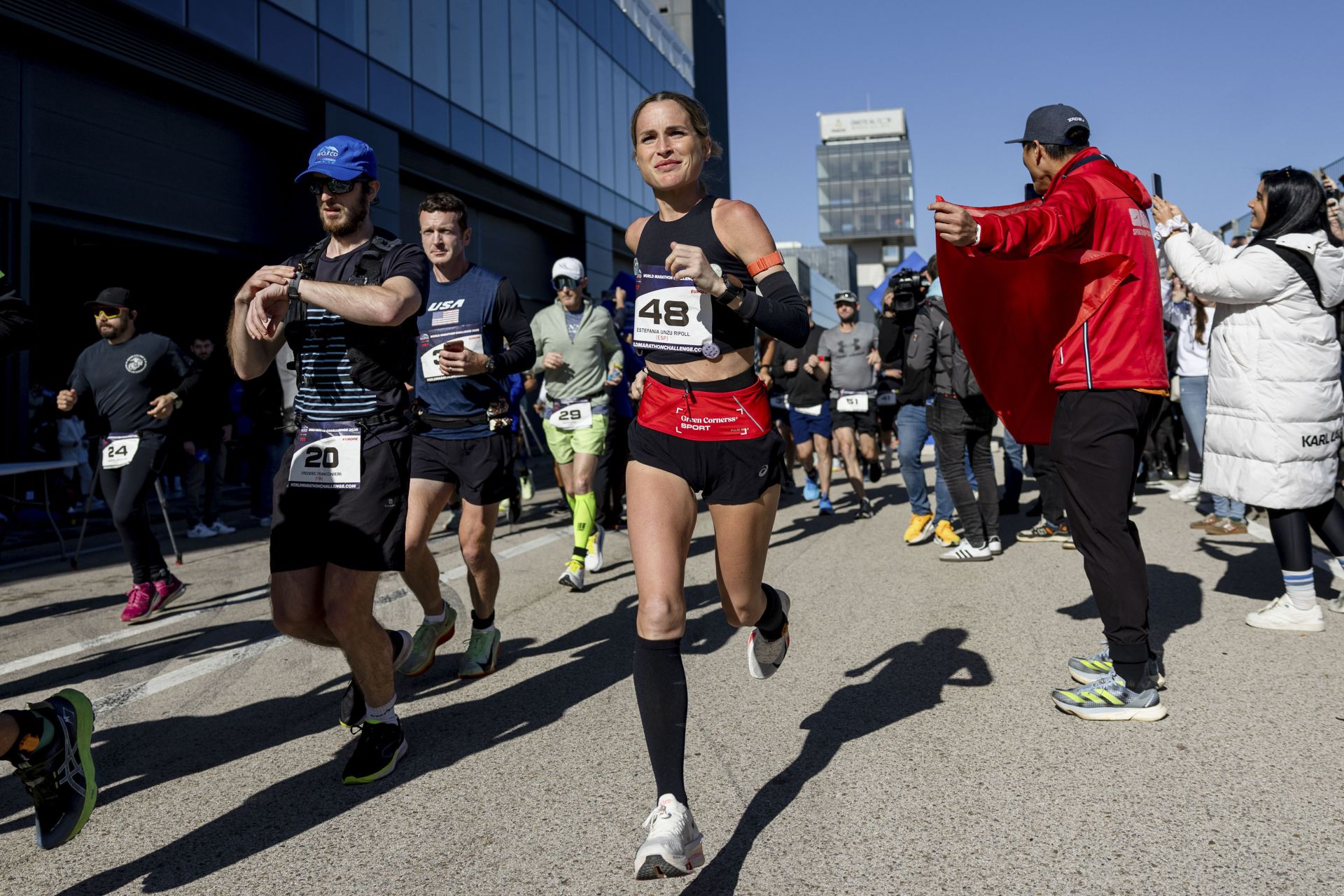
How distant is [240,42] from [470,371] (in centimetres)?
1338

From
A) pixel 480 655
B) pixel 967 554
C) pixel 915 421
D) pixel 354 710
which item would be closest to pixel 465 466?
pixel 480 655

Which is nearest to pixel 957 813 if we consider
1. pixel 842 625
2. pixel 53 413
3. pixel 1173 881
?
pixel 1173 881

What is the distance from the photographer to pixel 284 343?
3.75 meters

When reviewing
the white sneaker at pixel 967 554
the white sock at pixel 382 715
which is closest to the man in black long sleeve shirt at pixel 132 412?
the white sock at pixel 382 715

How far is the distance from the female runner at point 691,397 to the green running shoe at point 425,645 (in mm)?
1830

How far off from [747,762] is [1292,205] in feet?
12.2

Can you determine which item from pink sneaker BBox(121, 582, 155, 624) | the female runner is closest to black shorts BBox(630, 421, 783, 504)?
the female runner

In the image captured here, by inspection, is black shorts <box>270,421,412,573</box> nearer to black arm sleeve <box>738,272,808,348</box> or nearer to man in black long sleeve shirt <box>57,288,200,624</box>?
black arm sleeve <box>738,272,808,348</box>

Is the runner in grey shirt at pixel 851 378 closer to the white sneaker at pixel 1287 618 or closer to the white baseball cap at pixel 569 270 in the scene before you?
the white baseball cap at pixel 569 270

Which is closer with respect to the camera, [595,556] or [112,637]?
[112,637]

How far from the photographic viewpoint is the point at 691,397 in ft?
10.6

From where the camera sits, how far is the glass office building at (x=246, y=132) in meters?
13.2

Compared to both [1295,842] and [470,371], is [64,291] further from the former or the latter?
[1295,842]

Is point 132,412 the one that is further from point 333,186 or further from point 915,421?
point 915,421
